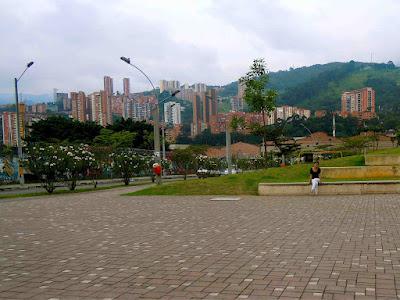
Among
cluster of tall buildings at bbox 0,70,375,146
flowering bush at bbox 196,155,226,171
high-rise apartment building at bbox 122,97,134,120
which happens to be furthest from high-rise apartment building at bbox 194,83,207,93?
flowering bush at bbox 196,155,226,171

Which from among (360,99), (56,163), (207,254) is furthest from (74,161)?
(360,99)

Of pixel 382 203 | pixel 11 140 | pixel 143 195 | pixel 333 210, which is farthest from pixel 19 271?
pixel 11 140

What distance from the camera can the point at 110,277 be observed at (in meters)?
5.93

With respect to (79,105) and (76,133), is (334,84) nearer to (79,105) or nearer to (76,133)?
(79,105)

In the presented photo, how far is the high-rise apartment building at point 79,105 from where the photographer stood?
95.3 meters

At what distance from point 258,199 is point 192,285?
1089cm

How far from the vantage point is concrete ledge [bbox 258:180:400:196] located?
16.3 meters

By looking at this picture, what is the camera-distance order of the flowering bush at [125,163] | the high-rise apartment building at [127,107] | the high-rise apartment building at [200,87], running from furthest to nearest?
1. the high-rise apartment building at [200,87]
2. the high-rise apartment building at [127,107]
3. the flowering bush at [125,163]

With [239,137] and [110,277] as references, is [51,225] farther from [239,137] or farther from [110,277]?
[239,137]

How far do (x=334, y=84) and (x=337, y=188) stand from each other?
479 feet

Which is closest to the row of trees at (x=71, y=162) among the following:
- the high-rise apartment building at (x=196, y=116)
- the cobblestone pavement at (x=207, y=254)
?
the cobblestone pavement at (x=207, y=254)

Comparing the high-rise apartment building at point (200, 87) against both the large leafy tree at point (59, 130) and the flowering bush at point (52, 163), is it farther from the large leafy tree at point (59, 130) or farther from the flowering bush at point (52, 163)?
the flowering bush at point (52, 163)

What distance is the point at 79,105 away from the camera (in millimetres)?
96562

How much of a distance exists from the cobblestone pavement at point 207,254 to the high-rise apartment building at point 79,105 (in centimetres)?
8528
